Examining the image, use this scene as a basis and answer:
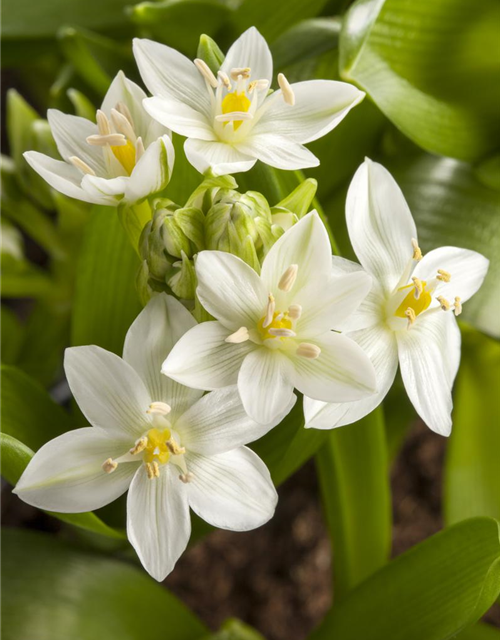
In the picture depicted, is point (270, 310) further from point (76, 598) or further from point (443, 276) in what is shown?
point (76, 598)

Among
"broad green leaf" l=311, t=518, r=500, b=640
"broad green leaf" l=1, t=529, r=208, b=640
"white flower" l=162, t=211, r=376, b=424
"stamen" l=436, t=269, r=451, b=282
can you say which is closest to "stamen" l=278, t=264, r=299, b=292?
"white flower" l=162, t=211, r=376, b=424

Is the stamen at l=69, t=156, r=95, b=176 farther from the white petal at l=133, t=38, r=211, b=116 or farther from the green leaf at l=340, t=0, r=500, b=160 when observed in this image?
the green leaf at l=340, t=0, r=500, b=160

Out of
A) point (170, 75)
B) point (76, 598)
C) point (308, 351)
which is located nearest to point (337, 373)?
point (308, 351)

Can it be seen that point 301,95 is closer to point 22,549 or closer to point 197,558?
point 22,549

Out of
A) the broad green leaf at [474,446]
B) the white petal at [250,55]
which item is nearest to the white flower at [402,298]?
the white petal at [250,55]

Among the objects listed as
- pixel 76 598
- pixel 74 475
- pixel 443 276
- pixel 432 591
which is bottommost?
pixel 76 598

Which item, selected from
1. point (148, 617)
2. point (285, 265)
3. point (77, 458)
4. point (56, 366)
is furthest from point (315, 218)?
point (56, 366)

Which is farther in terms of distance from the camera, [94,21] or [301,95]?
[94,21]
